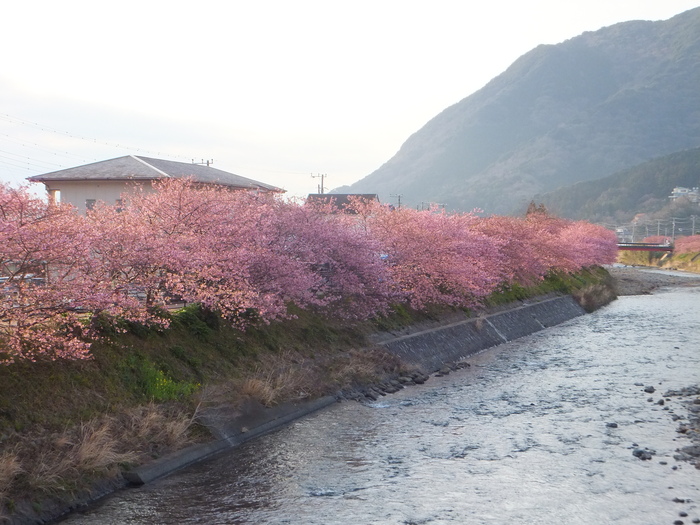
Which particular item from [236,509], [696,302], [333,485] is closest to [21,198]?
[236,509]

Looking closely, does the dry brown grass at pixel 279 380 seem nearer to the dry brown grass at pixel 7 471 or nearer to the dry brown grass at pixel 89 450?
the dry brown grass at pixel 89 450

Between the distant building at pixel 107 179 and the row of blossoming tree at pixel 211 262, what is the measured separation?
10.5 meters

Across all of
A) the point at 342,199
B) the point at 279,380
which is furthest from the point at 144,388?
the point at 342,199

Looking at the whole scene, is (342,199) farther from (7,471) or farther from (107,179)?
(7,471)

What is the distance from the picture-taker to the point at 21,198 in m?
15.2

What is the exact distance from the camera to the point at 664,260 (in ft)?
512

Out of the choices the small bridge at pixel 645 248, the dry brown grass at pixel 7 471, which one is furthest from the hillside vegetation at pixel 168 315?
the small bridge at pixel 645 248

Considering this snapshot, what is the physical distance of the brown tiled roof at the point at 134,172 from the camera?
1631 inches

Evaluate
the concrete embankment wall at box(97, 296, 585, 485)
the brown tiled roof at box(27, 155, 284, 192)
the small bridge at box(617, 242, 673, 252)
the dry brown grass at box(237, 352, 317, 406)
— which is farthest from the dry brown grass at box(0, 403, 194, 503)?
the small bridge at box(617, 242, 673, 252)

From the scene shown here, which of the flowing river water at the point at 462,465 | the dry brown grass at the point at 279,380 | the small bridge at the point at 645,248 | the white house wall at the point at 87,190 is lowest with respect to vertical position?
the flowing river water at the point at 462,465

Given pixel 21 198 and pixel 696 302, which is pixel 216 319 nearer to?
pixel 21 198

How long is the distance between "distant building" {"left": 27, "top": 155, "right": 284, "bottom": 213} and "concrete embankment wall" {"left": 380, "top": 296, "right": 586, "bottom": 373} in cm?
1349

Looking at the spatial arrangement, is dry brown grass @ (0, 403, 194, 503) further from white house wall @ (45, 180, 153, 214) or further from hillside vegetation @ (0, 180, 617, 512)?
white house wall @ (45, 180, 153, 214)

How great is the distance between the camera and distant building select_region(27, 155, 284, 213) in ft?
136
